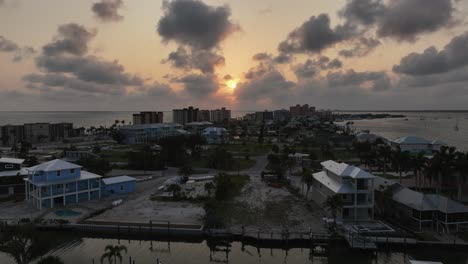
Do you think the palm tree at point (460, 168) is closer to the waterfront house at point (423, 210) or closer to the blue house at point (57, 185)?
the waterfront house at point (423, 210)

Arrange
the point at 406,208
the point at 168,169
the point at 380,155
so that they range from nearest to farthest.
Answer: the point at 406,208, the point at 380,155, the point at 168,169

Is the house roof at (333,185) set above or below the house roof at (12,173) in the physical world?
above

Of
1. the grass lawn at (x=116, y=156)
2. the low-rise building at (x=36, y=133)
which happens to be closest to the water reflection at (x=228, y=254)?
the grass lawn at (x=116, y=156)

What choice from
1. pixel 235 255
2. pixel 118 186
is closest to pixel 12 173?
pixel 118 186

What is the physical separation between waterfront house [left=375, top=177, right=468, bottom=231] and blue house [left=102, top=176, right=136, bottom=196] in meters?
31.3

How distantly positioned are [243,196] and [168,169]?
25.1 metres

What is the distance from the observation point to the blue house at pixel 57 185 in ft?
124

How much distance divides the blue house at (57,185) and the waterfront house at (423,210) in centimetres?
3429

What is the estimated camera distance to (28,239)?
22.2 metres

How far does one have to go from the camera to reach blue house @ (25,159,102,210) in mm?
37688

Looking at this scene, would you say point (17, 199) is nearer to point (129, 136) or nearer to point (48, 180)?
point (48, 180)

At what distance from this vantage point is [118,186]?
4438cm

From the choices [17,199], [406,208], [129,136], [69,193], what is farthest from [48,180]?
[129,136]

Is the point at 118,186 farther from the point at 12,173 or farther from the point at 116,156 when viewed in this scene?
the point at 116,156
